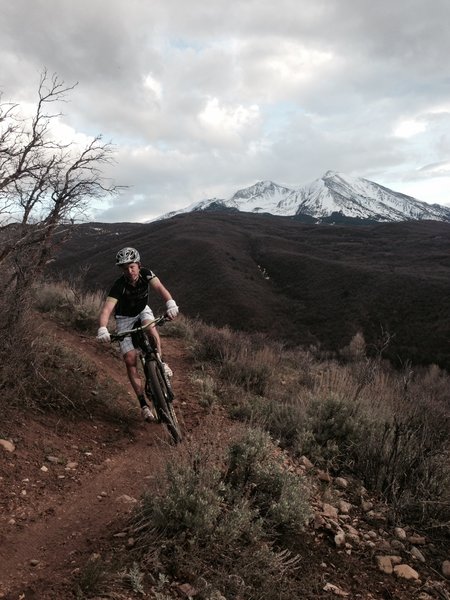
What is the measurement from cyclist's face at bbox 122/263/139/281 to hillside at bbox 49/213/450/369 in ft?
105

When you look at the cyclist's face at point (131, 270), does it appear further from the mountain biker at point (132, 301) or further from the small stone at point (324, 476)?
the small stone at point (324, 476)

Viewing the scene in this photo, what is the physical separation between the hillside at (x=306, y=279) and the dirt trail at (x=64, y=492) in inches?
1268

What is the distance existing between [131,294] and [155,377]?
1.04 metres

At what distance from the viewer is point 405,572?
124 inches

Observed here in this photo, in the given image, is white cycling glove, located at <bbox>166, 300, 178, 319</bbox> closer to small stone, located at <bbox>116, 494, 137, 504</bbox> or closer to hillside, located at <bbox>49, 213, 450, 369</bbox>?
small stone, located at <bbox>116, 494, 137, 504</bbox>

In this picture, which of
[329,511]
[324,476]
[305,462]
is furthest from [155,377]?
[329,511]

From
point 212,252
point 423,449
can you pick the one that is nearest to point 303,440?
point 423,449

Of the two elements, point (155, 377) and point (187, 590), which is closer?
point (187, 590)

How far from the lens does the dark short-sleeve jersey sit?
543 cm

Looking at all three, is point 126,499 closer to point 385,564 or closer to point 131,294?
point 385,564

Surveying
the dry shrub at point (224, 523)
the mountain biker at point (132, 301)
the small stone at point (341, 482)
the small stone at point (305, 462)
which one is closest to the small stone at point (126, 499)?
the dry shrub at point (224, 523)

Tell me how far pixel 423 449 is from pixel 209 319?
5773 cm

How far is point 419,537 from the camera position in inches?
141

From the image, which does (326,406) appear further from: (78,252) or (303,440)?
(78,252)
